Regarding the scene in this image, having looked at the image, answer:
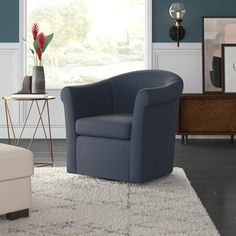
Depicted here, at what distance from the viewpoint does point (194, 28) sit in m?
6.93

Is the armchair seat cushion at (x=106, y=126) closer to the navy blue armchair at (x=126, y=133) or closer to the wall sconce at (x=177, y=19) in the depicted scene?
the navy blue armchair at (x=126, y=133)

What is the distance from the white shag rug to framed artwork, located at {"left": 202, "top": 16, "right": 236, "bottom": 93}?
2519 millimetres

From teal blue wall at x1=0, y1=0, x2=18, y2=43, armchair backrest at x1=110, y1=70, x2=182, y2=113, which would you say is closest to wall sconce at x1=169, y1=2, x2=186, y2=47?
teal blue wall at x1=0, y1=0, x2=18, y2=43

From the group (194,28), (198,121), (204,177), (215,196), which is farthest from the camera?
(194,28)

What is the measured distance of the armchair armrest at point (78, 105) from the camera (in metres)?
4.52

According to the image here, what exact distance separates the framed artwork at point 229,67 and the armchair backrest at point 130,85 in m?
2.02

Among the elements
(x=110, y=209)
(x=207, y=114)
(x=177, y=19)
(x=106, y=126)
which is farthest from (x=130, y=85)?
(x=177, y=19)

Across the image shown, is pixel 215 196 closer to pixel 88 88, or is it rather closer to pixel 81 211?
pixel 81 211

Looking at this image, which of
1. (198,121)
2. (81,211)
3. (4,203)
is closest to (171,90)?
(81,211)

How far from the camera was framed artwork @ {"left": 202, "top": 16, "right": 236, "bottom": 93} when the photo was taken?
6.81 m

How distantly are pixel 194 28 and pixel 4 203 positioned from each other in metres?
4.38

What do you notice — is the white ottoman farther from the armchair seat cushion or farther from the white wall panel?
the white wall panel

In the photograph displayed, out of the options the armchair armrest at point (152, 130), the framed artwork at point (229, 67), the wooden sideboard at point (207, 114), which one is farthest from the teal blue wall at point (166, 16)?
the armchair armrest at point (152, 130)

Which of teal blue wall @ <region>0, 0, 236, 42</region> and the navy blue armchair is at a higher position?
teal blue wall @ <region>0, 0, 236, 42</region>
